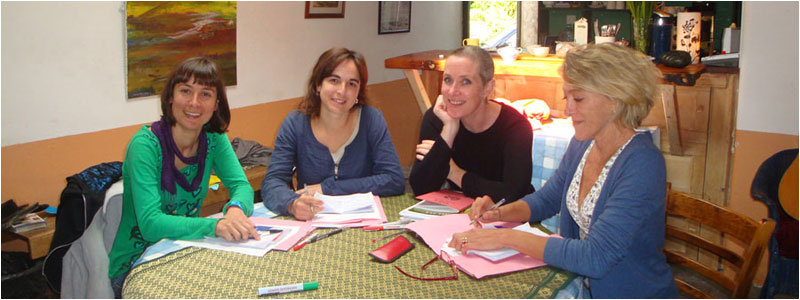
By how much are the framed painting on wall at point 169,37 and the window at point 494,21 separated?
2.82 m

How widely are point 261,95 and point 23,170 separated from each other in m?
1.73

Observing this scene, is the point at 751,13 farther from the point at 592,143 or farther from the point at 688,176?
the point at 592,143

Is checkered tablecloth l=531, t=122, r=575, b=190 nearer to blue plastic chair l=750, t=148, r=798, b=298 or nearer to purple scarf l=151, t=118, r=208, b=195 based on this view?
blue plastic chair l=750, t=148, r=798, b=298

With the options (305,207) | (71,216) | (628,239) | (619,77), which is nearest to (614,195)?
(628,239)

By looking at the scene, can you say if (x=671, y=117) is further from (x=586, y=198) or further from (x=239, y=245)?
(x=239, y=245)

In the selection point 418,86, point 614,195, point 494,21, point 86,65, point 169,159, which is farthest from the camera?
A: point 494,21

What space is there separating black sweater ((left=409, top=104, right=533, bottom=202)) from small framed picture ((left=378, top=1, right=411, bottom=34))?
3.25 meters

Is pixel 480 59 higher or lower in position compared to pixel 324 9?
lower

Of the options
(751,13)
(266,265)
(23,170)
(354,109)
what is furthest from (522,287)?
(23,170)

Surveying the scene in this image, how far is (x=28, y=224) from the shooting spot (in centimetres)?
308

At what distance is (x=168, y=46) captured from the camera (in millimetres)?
3836

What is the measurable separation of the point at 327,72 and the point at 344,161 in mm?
371

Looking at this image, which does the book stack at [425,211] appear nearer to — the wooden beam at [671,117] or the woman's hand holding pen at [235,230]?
the woman's hand holding pen at [235,230]

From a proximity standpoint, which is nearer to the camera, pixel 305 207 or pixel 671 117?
pixel 305 207
